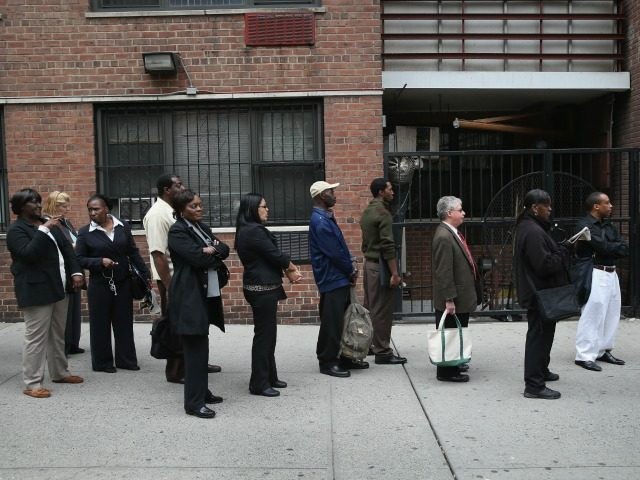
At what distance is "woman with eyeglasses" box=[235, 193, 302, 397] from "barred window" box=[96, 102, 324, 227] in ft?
11.3

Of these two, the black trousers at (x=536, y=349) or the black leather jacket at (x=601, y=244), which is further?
the black leather jacket at (x=601, y=244)

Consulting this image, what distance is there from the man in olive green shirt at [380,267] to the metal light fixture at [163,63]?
3.39 meters

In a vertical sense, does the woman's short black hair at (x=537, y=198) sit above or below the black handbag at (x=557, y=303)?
above

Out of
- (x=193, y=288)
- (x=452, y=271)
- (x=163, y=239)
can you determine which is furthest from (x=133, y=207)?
(x=452, y=271)

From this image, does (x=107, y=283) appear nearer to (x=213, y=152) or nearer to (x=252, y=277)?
(x=252, y=277)

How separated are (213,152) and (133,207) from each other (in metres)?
1.33

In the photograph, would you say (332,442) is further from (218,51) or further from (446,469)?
(218,51)

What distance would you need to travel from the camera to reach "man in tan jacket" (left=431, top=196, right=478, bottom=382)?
632 centimetres

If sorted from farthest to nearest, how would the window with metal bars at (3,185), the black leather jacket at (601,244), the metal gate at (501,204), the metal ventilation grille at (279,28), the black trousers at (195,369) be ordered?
1. the window with metal bars at (3,185)
2. the metal gate at (501,204)
3. the metal ventilation grille at (279,28)
4. the black leather jacket at (601,244)
5. the black trousers at (195,369)

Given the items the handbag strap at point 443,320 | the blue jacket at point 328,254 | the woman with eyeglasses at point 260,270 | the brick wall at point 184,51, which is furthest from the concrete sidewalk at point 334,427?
the brick wall at point 184,51

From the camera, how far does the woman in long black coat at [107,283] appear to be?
22.5 ft

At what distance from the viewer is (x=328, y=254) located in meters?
6.57

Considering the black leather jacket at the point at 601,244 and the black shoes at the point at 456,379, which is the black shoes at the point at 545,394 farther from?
the black leather jacket at the point at 601,244

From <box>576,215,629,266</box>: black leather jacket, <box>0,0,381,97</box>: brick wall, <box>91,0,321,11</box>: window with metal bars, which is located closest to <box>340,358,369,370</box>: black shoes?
<box>576,215,629,266</box>: black leather jacket
